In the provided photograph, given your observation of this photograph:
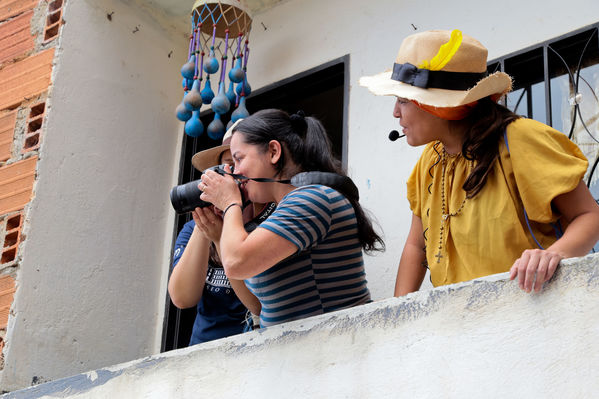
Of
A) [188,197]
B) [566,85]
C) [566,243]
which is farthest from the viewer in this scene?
[566,85]

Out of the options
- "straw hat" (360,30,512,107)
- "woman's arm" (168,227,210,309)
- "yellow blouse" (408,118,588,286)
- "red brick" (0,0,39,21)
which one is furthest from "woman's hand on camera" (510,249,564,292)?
"red brick" (0,0,39,21)

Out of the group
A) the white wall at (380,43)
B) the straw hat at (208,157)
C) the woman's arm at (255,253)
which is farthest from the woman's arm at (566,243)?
the straw hat at (208,157)

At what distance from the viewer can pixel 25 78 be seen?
3479 mm

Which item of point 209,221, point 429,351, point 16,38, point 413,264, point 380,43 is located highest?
point 16,38

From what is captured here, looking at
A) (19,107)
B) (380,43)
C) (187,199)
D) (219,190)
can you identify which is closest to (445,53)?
(219,190)

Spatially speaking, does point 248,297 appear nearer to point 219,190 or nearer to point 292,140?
point 219,190

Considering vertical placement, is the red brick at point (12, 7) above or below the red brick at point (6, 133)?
above

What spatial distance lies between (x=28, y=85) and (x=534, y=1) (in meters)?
2.06

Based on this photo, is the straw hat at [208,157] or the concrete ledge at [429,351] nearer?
the concrete ledge at [429,351]

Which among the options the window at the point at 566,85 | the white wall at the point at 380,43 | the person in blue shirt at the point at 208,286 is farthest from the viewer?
the white wall at the point at 380,43

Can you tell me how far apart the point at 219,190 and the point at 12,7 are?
214cm

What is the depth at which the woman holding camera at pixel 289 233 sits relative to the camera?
6.30ft

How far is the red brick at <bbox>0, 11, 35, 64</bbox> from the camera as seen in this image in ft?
11.7

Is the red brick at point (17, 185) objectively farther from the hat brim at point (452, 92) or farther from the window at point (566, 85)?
the window at point (566, 85)
